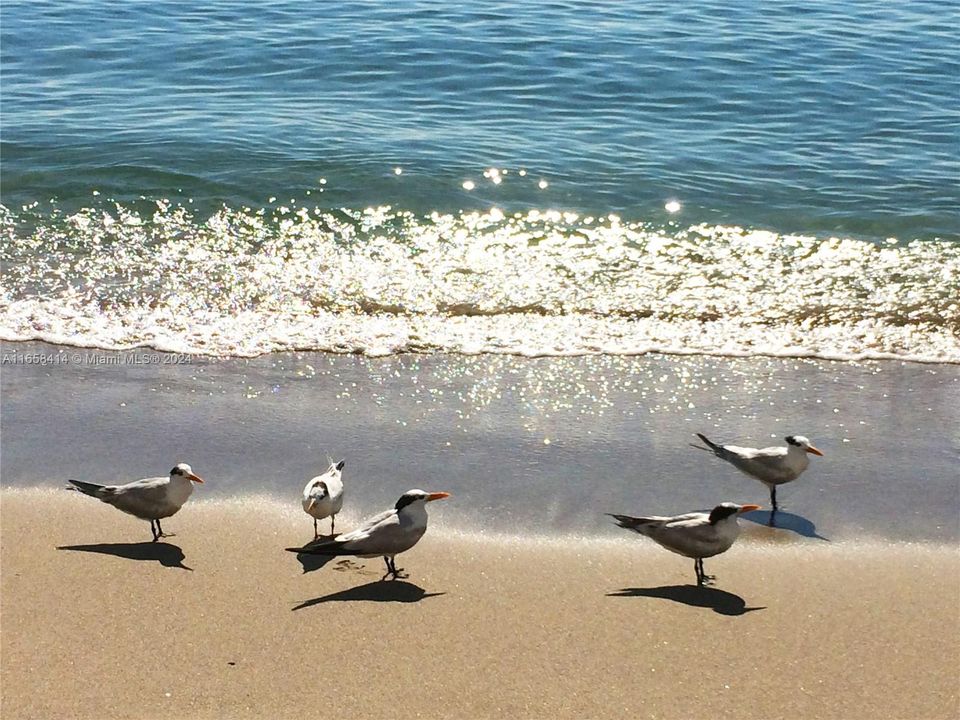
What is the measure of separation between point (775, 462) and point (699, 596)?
4.33 feet

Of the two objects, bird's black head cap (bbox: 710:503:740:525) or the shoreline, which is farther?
the shoreline

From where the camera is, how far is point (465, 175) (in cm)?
1374

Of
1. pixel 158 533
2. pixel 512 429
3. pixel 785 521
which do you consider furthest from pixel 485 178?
pixel 158 533

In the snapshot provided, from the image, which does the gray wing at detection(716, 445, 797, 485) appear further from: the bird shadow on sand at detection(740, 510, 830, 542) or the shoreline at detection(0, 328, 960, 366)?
the shoreline at detection(0, 328, 960, 366)

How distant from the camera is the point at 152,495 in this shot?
6.45 metres

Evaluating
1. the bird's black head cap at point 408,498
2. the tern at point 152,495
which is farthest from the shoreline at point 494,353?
the bird's black head cap at point 408,498

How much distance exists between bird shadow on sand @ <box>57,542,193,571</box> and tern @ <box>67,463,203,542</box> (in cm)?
11

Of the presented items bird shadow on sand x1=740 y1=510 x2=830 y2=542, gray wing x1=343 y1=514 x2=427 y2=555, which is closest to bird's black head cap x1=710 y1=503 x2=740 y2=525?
bird shadow on sand x1=740 y1=510 x2=830 y2=542

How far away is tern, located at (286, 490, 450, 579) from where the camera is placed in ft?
20.1

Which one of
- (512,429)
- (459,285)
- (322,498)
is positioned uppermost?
(459,285)

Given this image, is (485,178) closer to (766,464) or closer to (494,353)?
(494,353)

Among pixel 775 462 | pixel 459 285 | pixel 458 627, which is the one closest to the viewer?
pixel 458 627

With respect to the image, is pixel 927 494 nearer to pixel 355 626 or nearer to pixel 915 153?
pixel 355 626

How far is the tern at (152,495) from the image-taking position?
21.2ft
